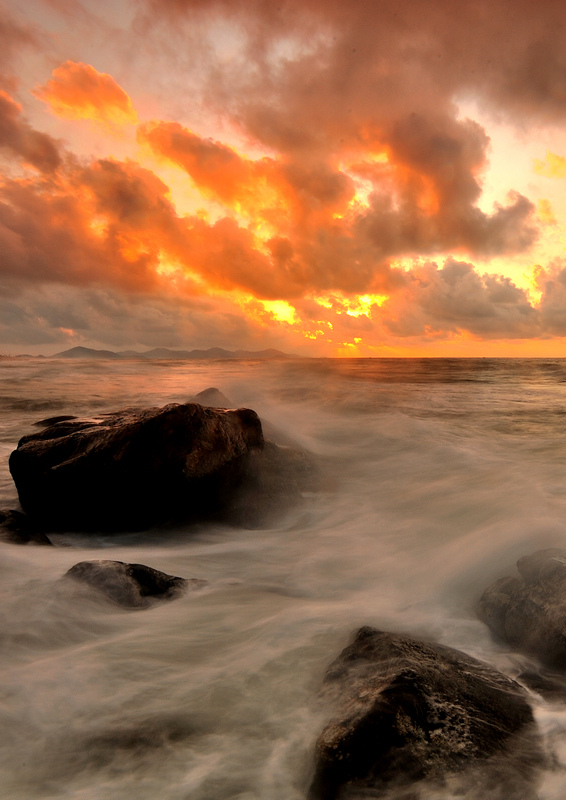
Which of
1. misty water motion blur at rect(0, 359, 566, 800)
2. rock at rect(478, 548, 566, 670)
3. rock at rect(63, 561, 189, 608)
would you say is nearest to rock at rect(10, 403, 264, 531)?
misty water motion blur at rect(0, 359, 566, 800)

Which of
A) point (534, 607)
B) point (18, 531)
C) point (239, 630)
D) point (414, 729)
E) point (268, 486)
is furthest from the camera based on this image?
point (268, 486)

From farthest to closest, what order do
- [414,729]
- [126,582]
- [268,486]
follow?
1. [268,486]
2. [126,582]
3. [414,729]

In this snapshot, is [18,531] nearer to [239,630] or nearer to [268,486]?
[239,630]

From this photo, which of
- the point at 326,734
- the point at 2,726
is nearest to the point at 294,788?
the point at 326,734

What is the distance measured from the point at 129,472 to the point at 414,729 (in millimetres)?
4347

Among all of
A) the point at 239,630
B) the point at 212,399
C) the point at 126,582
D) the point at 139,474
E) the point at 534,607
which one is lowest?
the point at 239,630

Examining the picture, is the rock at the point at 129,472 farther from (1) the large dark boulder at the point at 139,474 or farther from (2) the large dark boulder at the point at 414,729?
(2) the large dark boulder at the point at 414,729

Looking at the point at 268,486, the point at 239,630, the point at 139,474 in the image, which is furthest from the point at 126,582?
the point at 268,486

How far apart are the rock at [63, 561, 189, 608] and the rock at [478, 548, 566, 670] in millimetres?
2677

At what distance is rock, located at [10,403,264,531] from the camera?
555 centimetres

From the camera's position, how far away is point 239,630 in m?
3.56

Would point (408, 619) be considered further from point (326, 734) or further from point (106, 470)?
Answer: point (106, 470)

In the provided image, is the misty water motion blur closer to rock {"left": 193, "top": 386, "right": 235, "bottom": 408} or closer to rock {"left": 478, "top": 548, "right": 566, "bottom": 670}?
rock {"left": 478, "top": 548, "right": 566, "bottom": 670}

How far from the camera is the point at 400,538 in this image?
588 centimetres
